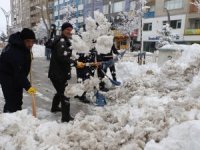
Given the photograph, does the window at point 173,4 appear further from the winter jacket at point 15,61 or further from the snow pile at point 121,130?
the winter jacket at point 15,61

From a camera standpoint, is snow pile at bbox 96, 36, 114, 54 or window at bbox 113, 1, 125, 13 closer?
snow pile at bbox 96, 36, 114, 54

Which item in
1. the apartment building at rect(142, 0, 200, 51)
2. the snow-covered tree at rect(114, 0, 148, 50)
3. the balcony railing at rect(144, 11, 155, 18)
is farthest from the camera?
the balcony railing at rect(144, 11, 155, 18)

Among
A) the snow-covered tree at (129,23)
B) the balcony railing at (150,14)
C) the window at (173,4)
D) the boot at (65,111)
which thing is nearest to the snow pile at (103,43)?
the boot at (65,111)

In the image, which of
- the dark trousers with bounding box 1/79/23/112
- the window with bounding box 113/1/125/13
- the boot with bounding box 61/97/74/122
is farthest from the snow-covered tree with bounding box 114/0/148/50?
the dark trousers with bounding box 1/79/23/112

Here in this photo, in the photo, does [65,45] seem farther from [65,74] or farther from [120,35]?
[120,35]

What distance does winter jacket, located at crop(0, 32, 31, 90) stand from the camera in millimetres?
4816

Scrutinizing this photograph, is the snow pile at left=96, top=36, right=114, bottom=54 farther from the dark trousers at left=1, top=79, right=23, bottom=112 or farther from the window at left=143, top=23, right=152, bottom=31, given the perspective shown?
the window at left=143, top=23, right=152, bottom=31

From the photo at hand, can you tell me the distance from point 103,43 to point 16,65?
8.27 ft

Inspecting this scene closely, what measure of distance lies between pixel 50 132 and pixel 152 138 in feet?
4.71

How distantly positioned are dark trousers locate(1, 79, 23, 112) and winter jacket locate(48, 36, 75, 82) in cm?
93

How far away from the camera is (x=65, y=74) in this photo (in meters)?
6.07

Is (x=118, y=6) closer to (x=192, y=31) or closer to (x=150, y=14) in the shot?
(x=150, y=14)

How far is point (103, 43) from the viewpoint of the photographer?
274 inches

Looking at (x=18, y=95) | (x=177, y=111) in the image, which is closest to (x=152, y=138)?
(x=177, y=111)
